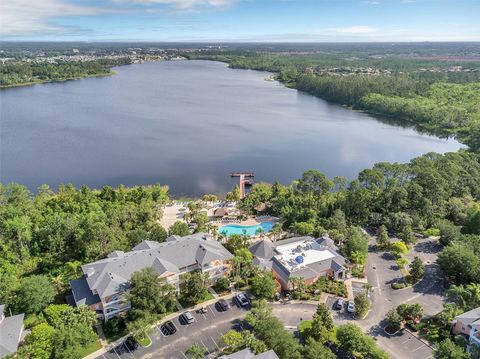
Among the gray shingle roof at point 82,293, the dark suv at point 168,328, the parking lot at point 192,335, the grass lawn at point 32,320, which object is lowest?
the parking lot at point 192,335

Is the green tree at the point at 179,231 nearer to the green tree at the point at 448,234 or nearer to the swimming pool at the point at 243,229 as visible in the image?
the swimming pool at the point at 243,229

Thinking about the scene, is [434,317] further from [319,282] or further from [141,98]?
[141,98]

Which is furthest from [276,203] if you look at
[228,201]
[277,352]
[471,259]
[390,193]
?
[277,352]

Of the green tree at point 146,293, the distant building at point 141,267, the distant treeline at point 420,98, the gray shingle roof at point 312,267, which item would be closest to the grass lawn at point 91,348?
the distant building at point 141,267

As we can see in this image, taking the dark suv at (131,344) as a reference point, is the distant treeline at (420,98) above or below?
above

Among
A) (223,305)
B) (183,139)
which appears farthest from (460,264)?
(183,139)

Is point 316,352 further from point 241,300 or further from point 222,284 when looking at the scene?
point 222,284
